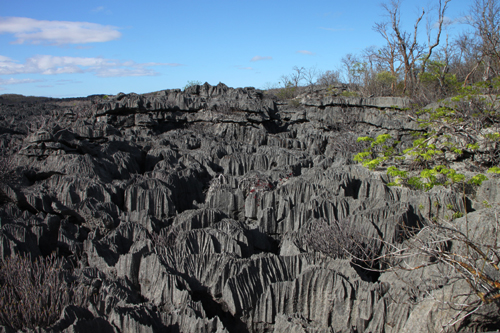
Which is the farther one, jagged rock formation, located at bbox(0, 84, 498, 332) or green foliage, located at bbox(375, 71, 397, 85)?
green foliage, located at bbox(375, 71, 397, 85)

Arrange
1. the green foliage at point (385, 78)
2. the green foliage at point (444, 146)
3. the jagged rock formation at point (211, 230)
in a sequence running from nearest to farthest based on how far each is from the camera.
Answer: the jagged rock formation at point (211, 230)
the green foliage at point (444, 146)
the green foliage at point (385, 78)

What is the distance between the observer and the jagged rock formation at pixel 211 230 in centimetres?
440

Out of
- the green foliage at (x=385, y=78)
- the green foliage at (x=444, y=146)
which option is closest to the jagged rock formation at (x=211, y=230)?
the green foliage at (x=444, y=146)

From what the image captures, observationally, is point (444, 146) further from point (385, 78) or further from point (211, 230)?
point (385, 78)

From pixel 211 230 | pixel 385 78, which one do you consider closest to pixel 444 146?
pixel 211 230

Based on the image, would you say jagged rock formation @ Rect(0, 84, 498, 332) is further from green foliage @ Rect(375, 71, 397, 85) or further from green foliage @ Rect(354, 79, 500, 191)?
green foliage @ Rect(375, 71, 397, 85)

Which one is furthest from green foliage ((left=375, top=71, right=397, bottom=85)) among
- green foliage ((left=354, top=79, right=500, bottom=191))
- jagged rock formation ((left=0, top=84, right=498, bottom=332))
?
jagged rock formation ((left=0, top=84, right=498, bottom=332))

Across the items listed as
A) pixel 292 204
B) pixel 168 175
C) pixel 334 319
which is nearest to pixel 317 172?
pixel 292 204

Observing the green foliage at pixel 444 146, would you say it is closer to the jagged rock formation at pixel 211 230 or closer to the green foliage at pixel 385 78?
the jagged rock formation at pixel 211 230

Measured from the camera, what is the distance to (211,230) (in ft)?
22.2

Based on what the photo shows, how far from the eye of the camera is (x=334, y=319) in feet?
15.1

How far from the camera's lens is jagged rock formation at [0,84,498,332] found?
173 inches

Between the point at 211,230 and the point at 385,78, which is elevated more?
the point at 385,78

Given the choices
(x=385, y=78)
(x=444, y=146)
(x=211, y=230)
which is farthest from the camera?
(x=385, y=78)
